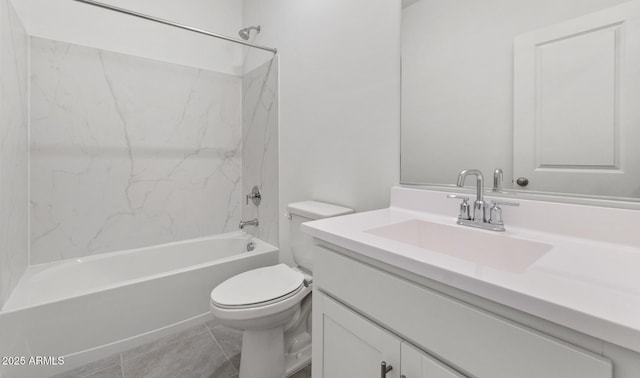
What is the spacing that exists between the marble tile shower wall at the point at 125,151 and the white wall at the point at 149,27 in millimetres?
79

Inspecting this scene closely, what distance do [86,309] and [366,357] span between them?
1.58 metres

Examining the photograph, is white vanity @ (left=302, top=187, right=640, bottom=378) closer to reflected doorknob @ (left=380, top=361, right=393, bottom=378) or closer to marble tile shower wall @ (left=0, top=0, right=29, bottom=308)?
reflected doorknob @ (left=380, top=361, right=393, bottom=378)

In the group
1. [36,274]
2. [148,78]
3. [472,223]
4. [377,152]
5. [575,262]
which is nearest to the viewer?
[575,262]

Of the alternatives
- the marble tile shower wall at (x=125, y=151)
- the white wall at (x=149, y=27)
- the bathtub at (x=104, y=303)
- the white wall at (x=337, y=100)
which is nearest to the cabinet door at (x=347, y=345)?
the white wall at (x=337, y=100)

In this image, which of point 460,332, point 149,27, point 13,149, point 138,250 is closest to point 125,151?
point 13,149

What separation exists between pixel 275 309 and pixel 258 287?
0.19 metres

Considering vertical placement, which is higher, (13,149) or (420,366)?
(13,149)

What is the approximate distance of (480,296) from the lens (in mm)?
537

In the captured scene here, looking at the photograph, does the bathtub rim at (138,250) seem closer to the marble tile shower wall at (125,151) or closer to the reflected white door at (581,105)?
the marble tile shower wall at (125,151)

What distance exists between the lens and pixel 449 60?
1157 mm

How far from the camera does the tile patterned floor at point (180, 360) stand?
1.46 meters

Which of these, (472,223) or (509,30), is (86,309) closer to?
(472,223)

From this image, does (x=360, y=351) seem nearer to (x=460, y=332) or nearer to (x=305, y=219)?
(x=460, y=332)

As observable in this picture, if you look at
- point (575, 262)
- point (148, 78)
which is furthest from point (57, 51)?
point (575, 262)
